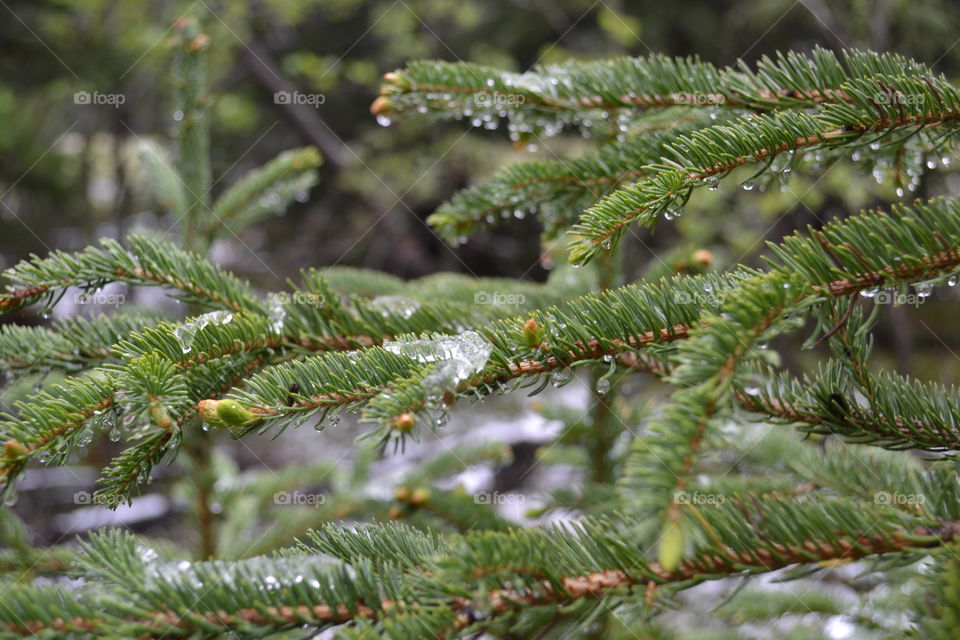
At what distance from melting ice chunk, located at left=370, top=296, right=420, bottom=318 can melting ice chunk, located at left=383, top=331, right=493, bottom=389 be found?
0.19 meters

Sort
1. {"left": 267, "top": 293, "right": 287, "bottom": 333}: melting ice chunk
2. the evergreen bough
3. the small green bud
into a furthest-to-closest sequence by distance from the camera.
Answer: {"left": 267, "top": 293, "right": 287, "bottom": 333}: melting ice chunk → the evergreen bough → the small green bud

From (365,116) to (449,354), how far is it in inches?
197

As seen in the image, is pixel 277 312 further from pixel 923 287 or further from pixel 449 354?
pixel 923 287

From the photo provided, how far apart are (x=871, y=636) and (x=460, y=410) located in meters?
2.69

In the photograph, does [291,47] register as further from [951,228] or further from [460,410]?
[951,228]

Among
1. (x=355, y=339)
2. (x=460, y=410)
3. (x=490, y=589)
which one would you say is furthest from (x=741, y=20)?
(x=490, y=589)

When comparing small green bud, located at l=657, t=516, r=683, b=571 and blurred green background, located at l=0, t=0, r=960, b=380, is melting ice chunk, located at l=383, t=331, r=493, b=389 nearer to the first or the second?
small green bud, located at l=657, t=516, r=683, b=571

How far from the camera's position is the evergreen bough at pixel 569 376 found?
24.0 inches

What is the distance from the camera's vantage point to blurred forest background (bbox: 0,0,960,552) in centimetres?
382

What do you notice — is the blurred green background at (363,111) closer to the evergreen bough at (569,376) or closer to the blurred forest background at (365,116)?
the blurred forest background at (365,116)

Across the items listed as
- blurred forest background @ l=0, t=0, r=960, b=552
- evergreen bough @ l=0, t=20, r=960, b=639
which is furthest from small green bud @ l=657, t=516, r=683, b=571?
blurred forest background @ l=0, t=0, r=960, b=552

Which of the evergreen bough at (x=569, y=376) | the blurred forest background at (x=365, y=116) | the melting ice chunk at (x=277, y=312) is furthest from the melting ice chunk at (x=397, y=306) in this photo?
the blurred forest background at (x=365, y=116)

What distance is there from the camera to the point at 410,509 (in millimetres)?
1319

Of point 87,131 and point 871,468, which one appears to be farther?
point 87,131
